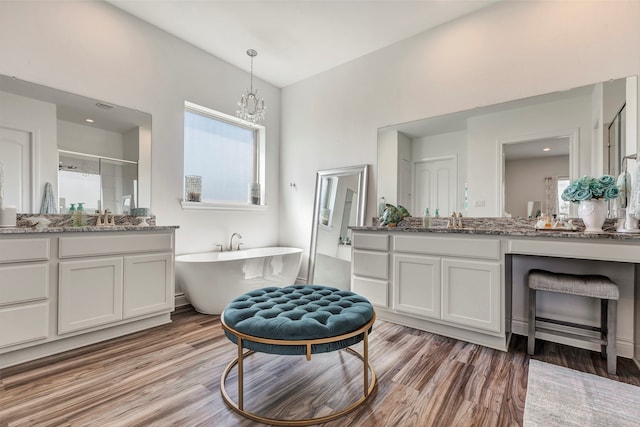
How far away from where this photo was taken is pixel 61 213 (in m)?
2.46

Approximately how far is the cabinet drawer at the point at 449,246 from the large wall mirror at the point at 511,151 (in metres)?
0.57

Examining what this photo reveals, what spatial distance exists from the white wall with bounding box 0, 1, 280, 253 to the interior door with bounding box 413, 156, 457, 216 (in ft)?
4.86

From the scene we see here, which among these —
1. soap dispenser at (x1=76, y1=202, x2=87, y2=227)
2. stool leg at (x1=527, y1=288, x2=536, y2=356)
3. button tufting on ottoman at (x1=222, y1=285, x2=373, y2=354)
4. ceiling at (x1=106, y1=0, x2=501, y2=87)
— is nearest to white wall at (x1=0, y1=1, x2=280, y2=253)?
ceiling at (x1=106, y1=0, x2=501, y2=87)

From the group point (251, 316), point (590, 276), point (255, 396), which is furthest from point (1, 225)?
point (590, 276)

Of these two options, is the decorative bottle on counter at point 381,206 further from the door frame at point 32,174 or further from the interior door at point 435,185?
the door frame at point 32,174

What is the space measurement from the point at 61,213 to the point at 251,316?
2.08 m

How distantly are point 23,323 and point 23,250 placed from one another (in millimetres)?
470

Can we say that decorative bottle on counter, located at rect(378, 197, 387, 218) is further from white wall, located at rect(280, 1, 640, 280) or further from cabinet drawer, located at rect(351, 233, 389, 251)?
cabinet drawer, located at rect(351, 233, 389, 251)

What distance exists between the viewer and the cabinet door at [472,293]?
2.15 m

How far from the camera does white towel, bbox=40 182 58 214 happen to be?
237 centimetres

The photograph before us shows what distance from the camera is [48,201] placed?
94.2 inches

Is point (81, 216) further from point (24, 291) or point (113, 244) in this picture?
point (24, 291)

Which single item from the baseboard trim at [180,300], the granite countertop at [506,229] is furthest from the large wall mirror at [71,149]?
the granite countertop at [506,229]

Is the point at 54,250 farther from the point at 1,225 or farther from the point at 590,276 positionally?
the point at 590,276
